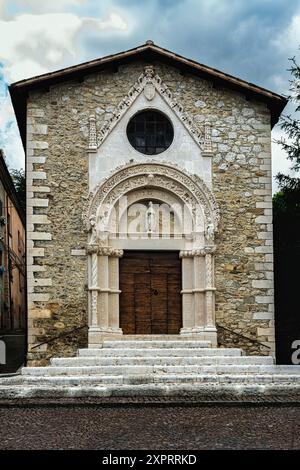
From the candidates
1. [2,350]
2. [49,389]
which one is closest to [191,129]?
[2,350]

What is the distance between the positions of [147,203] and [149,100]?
265cm

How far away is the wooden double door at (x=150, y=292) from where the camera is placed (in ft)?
63.3

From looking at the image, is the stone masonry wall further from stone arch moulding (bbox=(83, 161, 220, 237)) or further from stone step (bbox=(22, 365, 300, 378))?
stone step (bbox=(22, 365, 300, 378))

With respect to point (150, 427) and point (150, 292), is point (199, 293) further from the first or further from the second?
point (150, 427)

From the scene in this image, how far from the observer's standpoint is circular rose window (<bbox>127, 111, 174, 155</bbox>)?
64.8ft

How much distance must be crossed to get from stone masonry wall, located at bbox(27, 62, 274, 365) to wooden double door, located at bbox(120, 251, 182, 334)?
3.72ft

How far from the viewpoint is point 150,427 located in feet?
31.8

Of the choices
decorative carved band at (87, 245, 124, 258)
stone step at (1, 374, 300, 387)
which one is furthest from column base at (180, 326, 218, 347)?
stone step at (1, 374, 300, 387)

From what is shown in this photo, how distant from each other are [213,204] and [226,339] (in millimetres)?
3376

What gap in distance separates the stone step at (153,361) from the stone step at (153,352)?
35 cm

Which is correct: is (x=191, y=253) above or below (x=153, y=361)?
above

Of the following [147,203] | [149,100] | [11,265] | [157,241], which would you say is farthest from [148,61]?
[11,265]

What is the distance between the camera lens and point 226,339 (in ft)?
62.0
